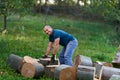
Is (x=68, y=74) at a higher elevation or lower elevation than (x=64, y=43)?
lower

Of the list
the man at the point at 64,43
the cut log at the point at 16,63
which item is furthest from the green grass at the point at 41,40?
the man at the point at 64,43

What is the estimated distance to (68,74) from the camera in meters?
10.9

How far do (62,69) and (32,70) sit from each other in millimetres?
966

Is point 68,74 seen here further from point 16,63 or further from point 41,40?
point 41,40

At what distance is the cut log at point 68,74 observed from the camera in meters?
10.8

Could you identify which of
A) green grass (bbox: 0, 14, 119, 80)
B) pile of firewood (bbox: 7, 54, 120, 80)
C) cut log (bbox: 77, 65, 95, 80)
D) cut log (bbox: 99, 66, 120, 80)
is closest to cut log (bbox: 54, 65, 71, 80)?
pile of firewood (bbox: 7, 54, 120, 80)

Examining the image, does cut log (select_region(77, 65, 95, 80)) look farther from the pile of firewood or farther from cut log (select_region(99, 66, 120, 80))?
cut log (select_region(99, 66, 120, 80))

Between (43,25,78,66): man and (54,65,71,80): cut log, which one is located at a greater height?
(43,25,78,66): man

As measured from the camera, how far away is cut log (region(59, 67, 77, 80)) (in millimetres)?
10844

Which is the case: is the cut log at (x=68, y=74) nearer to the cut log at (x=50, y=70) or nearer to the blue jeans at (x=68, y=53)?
the cut log at (x=50, y=70)

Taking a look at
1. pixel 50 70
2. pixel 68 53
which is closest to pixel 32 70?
pixel 50 70

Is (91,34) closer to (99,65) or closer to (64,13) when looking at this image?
(64,13)

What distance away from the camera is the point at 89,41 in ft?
76.1

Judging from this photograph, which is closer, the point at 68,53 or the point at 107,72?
the point at 107,72
